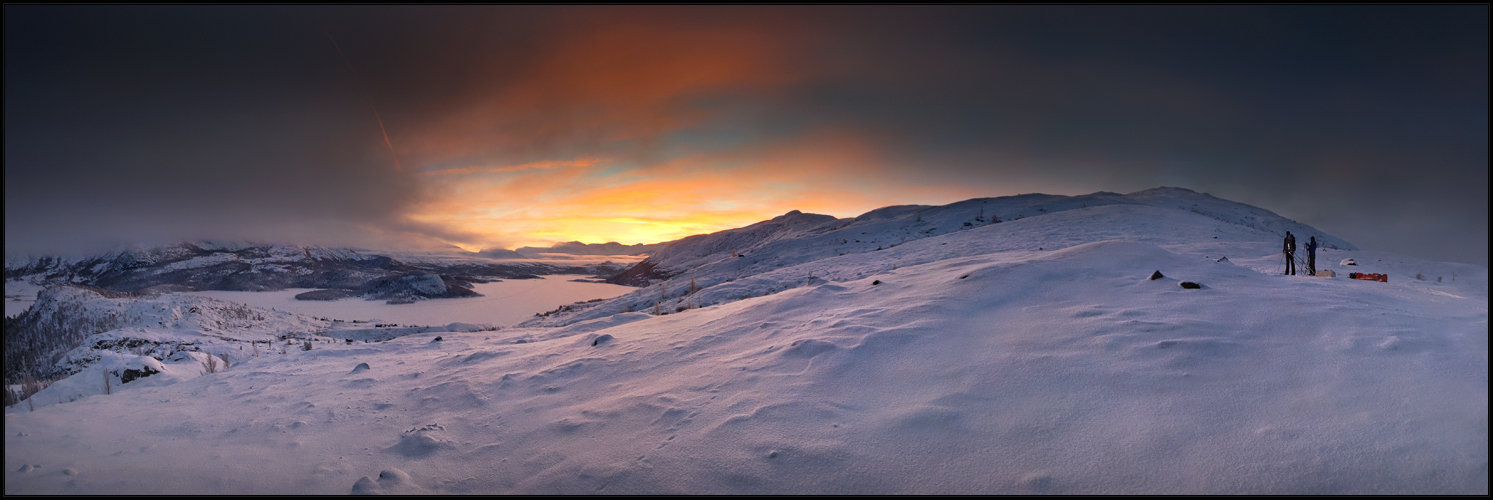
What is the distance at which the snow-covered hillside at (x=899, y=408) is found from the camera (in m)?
2.93

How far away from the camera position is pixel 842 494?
289 centimetres

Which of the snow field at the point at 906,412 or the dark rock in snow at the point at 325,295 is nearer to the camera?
the snow field at the point at 906,412

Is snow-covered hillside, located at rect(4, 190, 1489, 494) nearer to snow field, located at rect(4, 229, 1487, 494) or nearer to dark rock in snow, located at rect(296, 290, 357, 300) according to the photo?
snow field, located at rect(4, 229, 1487, 494)

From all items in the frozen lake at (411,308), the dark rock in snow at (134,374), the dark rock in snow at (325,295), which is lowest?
the frozen lake at (411,308)

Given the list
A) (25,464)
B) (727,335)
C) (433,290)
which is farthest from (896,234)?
(25,464)

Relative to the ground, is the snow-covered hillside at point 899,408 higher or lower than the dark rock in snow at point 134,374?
higher

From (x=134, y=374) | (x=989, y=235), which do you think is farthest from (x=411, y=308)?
(x=989, y=235)

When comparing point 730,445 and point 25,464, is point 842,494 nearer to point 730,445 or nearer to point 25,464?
point 730,445

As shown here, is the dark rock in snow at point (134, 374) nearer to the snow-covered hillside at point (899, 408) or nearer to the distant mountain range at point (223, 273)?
the snow-covered hillside at point (899, 408)

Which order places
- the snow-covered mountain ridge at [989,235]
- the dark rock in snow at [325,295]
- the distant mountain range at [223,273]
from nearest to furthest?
the snow-covered mountain ridge at [989,235] → the distant mountain range at [223,273] → the dark rock in snow at [325,295]

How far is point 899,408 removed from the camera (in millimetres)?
3871

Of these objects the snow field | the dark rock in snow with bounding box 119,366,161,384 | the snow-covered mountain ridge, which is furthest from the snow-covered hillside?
the snow-covered mountain ridge

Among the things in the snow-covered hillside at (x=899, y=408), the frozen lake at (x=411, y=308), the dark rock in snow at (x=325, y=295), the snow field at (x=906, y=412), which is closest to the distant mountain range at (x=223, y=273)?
the dark rock in snow at (x=325, y=295)

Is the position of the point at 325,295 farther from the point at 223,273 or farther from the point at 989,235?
the point at 989,235
